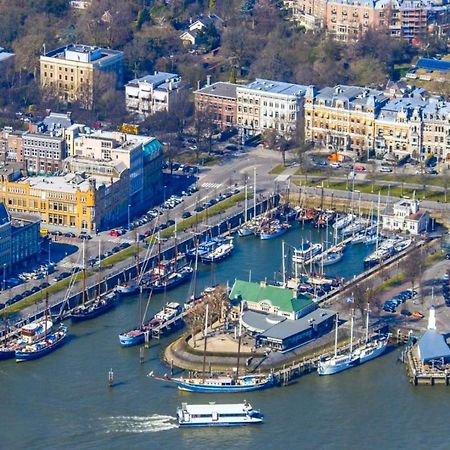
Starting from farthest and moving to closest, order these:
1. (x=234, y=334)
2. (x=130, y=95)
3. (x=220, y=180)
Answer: (x=130, y=95), (x=220, y=180), (x=234, y=334)

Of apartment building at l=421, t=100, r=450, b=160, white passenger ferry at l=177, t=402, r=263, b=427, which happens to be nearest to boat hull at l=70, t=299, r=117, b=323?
white passenger ferry at l=177, t=402, r=263, b=427

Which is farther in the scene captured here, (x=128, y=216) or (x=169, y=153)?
(x=169, y=153)

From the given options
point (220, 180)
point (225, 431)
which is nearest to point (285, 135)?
point (220, 180)

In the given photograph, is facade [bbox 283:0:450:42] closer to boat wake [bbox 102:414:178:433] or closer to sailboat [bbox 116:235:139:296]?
sailboat [bbox 116:235:139:296]

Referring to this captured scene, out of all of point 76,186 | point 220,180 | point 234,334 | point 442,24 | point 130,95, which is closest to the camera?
point 234,334

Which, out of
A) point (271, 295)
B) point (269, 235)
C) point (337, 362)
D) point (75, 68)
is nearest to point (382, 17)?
point (75, 68)

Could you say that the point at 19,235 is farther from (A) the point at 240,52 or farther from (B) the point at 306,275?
(A) the point at 240,52
